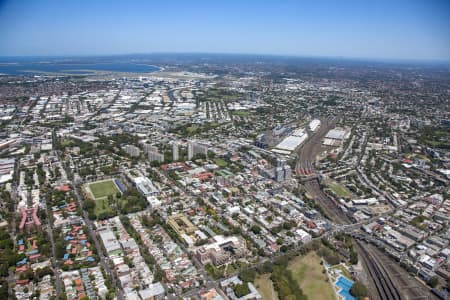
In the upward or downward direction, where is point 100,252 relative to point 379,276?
upward

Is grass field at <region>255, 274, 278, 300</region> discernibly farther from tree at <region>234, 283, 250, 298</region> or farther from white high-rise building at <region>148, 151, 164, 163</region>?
white high-rise building at <region>148, 151, 164, 163</region>

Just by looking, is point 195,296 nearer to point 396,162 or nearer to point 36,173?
point 36,173

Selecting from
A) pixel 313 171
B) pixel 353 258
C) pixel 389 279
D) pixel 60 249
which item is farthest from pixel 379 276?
pixel 60 249

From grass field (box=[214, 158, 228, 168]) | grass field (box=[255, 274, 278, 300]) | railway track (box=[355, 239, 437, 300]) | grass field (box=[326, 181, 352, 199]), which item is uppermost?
grass field (box=[214, 158, 228, 168])

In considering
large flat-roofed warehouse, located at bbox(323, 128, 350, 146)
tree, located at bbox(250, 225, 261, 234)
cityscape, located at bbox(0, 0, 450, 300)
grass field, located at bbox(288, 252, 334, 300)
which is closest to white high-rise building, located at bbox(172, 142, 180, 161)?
cityscape, located at bbox(0, 0, 450, 300)

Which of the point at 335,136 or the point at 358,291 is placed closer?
the point at 358,291

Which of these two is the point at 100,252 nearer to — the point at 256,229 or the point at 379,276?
the point at 256,229

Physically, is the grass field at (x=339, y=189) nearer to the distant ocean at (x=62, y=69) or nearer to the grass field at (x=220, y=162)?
the grass field at (x=220, y=162)
